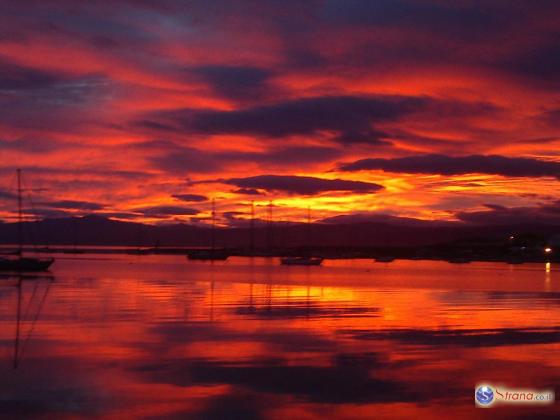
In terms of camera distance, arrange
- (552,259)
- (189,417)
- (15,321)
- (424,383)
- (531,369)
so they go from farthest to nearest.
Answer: (552,259)
(15,321)
(531,369)
(424,383)
(189,417)

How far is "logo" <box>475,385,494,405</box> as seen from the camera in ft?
44.5

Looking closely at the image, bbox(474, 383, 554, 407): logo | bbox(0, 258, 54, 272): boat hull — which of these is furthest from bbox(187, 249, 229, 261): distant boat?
bbox(474, 383, 554, 407): logo

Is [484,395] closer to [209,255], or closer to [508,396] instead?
[508,396]

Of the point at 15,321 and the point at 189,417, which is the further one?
the point at 15,321

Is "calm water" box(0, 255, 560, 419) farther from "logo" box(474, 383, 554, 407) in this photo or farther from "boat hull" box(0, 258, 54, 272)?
"boat hull" box(0, 258, 54, 272)

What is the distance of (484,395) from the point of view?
13922mm

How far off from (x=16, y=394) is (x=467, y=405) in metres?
7.86

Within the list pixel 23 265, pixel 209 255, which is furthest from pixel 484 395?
pixel 209 255

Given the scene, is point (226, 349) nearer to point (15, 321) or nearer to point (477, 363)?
point (477, 363)

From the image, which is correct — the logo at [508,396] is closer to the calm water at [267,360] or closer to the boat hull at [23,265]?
the calm water at [267,360]

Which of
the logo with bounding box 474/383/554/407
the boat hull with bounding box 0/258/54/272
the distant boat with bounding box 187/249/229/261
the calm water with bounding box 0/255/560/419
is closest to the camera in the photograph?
the calm water with bounding box 0/255/560/419

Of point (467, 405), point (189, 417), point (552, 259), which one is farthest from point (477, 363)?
point (552, 259)

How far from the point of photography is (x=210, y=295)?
135 feet

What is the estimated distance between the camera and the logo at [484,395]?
13559mm
